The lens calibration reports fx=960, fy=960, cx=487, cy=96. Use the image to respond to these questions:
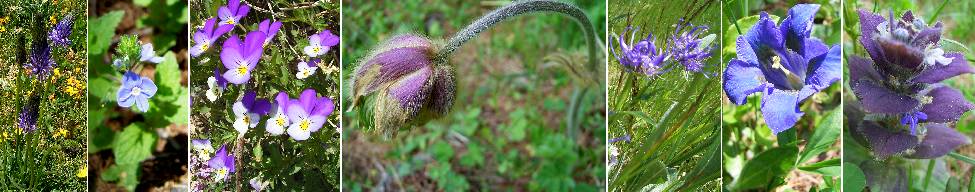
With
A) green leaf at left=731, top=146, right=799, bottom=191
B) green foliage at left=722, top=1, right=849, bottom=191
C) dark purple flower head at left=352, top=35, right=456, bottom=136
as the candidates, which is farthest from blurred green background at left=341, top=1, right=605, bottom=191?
dark purple flower head at left=352, top=35, right=456, bottom=136

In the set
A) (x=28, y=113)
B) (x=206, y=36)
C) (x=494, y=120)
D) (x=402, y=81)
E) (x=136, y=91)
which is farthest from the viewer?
(x=494, y=120)

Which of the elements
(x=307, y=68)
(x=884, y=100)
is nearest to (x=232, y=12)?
(x=307, y=68)

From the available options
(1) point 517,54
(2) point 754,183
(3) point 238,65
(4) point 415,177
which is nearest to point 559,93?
(1) point 517,54

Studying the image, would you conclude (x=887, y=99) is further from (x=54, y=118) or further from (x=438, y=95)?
(x=54, y=118)

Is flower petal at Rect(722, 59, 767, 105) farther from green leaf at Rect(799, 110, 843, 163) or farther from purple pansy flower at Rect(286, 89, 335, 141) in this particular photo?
purple pansy flower at Rect(286, 89, 335, 141)

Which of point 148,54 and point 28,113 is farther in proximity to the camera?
point 28,113

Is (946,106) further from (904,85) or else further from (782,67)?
(782,67)

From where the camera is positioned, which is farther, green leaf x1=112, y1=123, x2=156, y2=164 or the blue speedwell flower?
green leaf x1=112, y1=123, x2=156, y2=164
